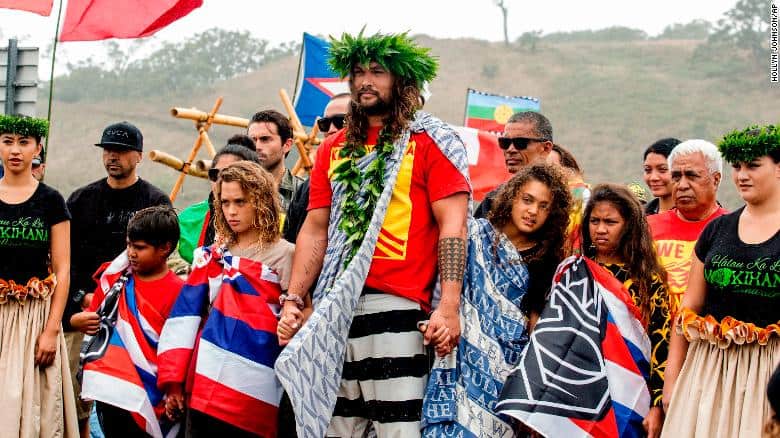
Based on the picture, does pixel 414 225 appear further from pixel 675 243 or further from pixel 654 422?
pixel 675 243

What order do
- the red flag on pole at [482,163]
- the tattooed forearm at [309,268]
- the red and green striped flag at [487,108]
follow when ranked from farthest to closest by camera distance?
the red and green striped flag at [487,108] → the red flag on pole at [482,163] → the tattooed forearm at [309,268]

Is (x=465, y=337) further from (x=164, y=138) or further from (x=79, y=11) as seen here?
(x=164, y=138)

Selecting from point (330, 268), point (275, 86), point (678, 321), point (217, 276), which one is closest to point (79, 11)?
point (217, 276)

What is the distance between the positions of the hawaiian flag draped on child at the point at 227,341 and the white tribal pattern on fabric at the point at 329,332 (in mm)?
455

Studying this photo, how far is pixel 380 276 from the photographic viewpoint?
16.2 ft

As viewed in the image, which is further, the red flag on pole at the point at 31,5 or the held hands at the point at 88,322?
the red flag on pole at the point at 31,5

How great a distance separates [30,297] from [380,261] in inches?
89.7

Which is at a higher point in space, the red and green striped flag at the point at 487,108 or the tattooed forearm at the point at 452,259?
the red and green striped flag at the point at 487,108

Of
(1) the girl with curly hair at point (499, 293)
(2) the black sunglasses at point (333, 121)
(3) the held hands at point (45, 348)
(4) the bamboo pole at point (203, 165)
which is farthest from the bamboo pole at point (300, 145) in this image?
(1) the girl with curly hair at point (499, 293)

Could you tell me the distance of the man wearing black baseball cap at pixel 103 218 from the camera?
6.77 metres

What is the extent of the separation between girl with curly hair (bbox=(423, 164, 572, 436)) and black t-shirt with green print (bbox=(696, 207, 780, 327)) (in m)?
0.78

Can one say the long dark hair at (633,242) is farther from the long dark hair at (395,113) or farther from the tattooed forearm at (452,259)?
the long dark hair at (395,113)

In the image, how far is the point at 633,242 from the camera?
533cm

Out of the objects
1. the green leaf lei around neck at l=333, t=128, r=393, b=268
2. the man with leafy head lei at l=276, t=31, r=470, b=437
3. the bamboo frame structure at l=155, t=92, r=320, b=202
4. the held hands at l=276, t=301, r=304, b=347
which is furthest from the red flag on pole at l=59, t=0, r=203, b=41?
the held hands at l=276, t=301, r=304, b=347
